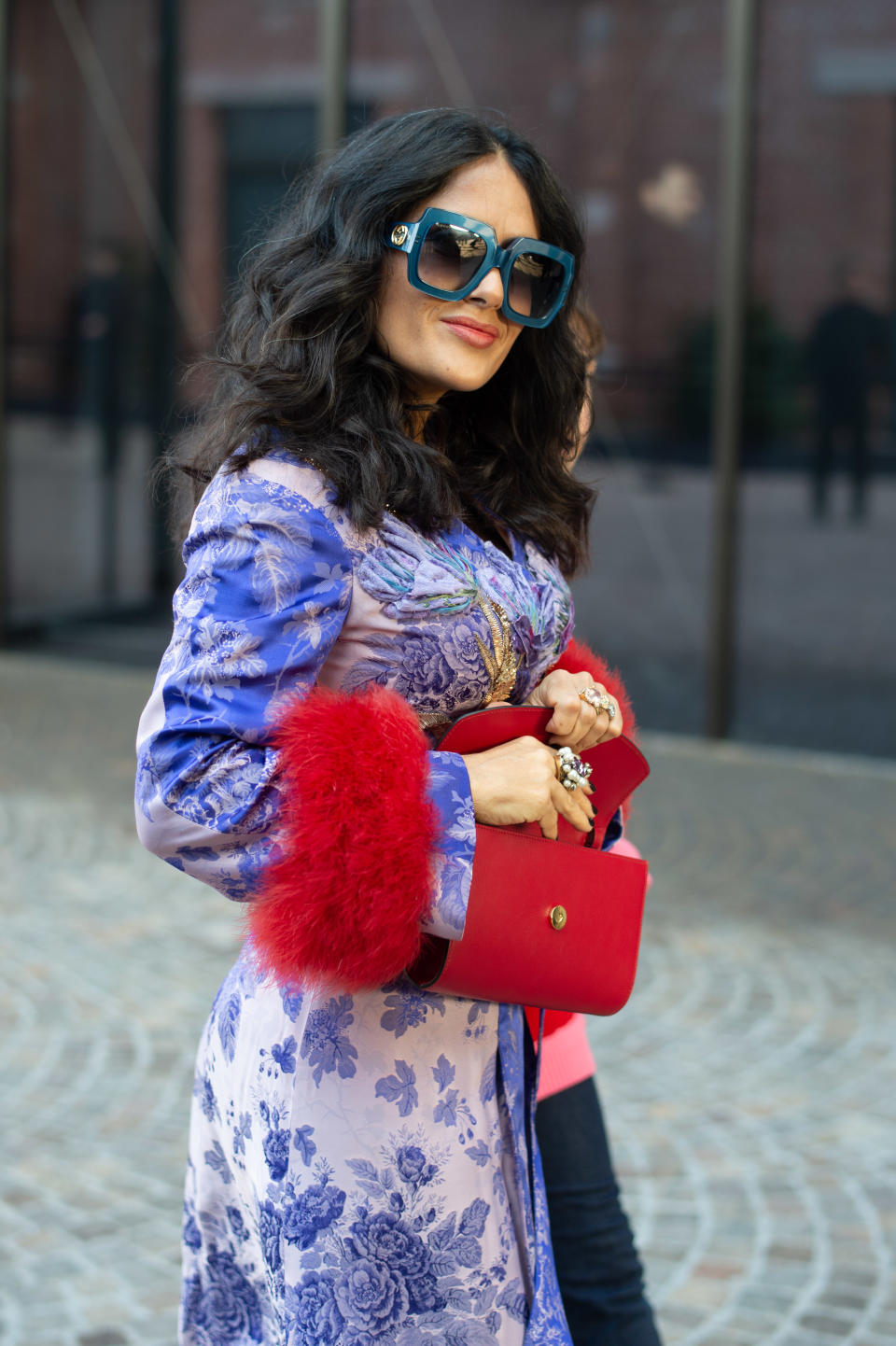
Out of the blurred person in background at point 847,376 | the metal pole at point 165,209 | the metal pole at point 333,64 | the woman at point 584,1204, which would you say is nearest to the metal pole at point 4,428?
the metal pole at point 165,209

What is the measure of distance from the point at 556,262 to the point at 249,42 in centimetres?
720

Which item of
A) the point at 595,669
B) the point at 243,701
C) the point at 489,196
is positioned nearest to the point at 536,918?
the point at 243,701

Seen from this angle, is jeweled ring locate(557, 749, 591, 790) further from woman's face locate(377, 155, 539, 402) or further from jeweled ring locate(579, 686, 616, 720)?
woman's face locate(377, 155, 539, 402)

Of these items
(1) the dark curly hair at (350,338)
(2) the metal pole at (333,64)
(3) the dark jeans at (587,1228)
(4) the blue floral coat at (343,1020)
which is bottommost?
(3) the dark jeans at (587,1228)

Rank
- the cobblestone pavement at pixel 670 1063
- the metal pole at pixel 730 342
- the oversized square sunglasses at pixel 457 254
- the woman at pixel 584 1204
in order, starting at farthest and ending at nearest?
1. the metal pole at pixel 730 342
2. the cobblestone pavement at pixel 670 1063
3. the woman at pixel 584 1204
4. the oversized square sunglasses at pixel 457 254

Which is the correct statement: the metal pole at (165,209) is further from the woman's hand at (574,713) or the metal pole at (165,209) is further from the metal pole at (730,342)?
the woman's hand at (574,713)

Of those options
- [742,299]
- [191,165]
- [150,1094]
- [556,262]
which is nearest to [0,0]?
[191,165]

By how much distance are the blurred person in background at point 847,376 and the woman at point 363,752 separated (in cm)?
554

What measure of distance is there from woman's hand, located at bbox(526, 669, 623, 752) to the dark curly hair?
239 millimetres

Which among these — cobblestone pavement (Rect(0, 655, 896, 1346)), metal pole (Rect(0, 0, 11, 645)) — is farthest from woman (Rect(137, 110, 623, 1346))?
metal pole (Rect(0, 0, 11, 645))

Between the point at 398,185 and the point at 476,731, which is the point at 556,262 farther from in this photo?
the point at 476,731

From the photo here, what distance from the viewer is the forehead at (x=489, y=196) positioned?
1.81m

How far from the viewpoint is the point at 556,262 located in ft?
6.22

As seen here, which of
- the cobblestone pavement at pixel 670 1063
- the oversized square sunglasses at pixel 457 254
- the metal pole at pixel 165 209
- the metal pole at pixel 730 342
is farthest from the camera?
the metal pole at pixel 165 209
